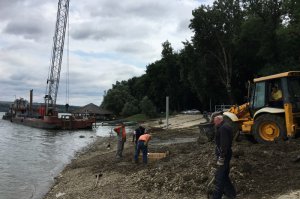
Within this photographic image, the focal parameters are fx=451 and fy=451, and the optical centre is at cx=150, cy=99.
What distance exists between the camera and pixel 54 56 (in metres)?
91.4

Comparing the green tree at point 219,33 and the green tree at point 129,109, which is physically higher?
the green tree at point 219,33

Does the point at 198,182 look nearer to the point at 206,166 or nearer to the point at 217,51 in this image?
the point at 206,166

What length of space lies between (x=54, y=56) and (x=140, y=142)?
77.0 metres

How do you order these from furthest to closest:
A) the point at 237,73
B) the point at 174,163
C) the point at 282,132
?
the point at 237,73 < the point at 282,132 < the point at 174,163

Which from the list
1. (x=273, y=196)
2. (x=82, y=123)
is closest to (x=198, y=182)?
(x=273, y=196)

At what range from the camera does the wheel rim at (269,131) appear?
17011 mm

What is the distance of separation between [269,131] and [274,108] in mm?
898

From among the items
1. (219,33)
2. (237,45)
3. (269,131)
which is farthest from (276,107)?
(219,33)

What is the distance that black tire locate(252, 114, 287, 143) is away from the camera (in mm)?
16766

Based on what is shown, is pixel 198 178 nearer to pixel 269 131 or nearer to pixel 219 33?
pixel 269 131

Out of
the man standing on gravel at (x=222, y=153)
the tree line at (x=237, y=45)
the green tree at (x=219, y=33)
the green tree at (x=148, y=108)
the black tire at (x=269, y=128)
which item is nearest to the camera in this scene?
the man standing on gravel at (x=222, y=153)

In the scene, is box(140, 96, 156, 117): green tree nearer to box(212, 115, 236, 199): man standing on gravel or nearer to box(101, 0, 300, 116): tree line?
A: box(101, 0, 300, 116): tree line

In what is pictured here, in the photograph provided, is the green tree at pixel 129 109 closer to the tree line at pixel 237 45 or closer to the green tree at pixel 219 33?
the tree line at pixel 237 45

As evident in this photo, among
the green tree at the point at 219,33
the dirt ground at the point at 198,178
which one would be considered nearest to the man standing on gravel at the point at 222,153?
the dirt ground at the point at 198,178
